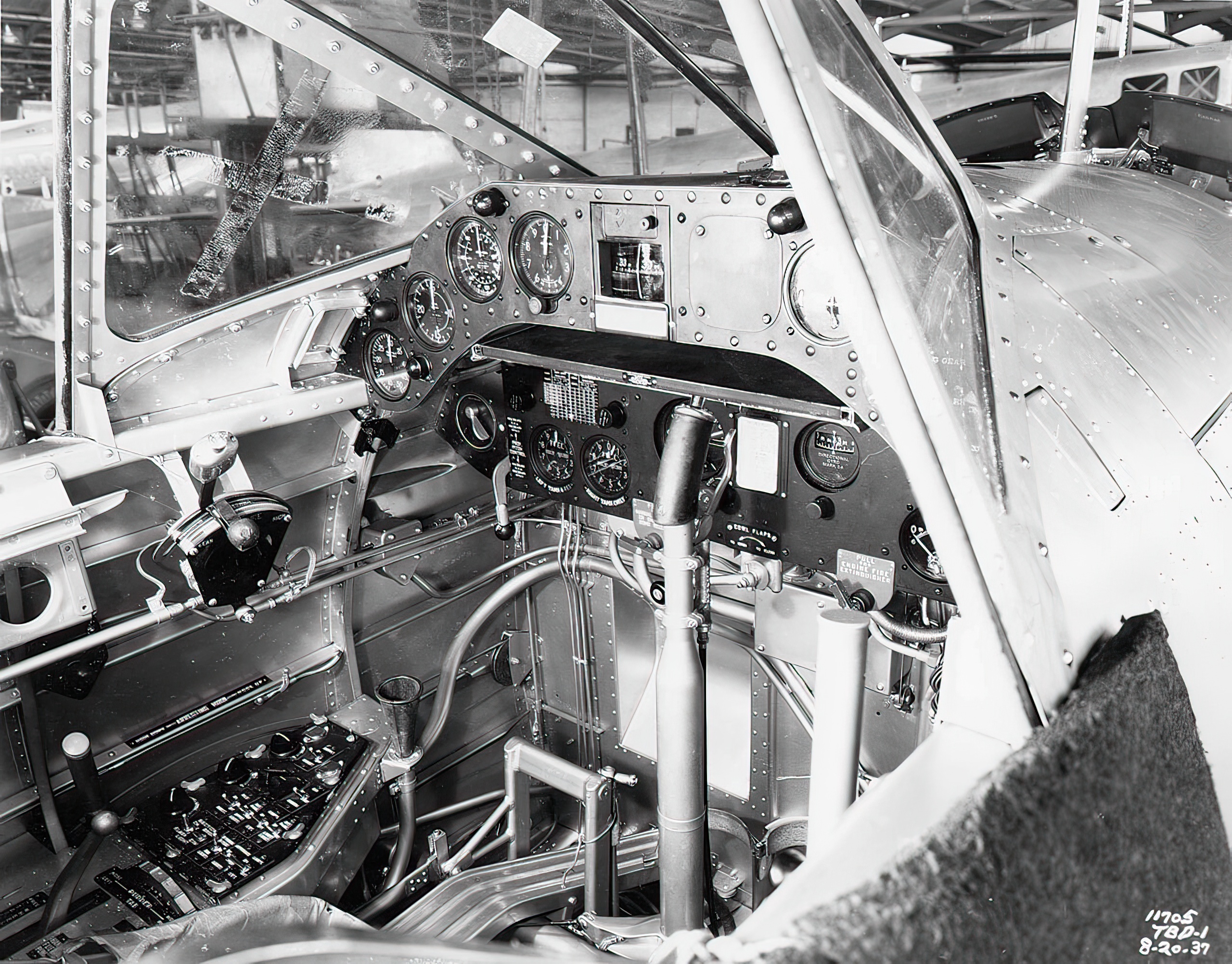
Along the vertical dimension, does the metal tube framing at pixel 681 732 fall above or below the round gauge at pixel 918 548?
below

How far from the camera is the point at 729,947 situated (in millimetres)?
911

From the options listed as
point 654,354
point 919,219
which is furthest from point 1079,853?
point 654,354

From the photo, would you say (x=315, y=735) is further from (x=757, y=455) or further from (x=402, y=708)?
(x=757, y=455)

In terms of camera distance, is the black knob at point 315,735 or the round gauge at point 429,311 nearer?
the round gauge at point 429,311

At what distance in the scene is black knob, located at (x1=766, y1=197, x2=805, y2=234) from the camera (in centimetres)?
204

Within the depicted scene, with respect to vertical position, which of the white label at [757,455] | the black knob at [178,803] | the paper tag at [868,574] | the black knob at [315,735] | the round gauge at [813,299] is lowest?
the black knob at [315,735]

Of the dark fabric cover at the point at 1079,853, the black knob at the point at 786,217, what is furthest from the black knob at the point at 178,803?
the dark fabric cover at the point at 1079,853

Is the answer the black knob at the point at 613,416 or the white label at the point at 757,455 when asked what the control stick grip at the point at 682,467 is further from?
the black knob at the point at 613,416

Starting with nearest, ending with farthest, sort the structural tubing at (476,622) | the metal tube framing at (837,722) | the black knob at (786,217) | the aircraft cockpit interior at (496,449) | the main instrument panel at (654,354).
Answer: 1. the metal tube framing at (837,722)
2. the aircraft cockpit interior at (496,449)
3. the black knob at (786,217)
4. the main instrument panel at (654,354)
5. the structural tubing at (476,622)

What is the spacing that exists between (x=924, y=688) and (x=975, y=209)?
1.72 metres

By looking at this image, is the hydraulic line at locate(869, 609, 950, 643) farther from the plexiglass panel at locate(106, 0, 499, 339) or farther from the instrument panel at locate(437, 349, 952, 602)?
the plexiglass panel at locate(106, 0, 499, 339)

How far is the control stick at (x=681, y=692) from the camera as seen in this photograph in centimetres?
235

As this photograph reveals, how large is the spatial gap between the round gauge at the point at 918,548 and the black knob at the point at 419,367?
4.65 ft

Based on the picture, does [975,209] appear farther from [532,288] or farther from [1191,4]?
[1191,4]
